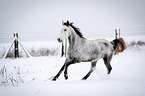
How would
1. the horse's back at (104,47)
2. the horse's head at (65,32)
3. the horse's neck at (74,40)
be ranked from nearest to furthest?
the horse's head at (65,32) < the horse's neck at (74,40) < the horse's back at (104,47)

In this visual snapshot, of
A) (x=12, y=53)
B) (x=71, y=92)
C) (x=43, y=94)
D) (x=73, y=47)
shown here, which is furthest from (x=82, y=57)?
(x=12, y=53)

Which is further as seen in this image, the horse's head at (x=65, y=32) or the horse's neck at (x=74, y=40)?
the horse's neck at (x=74, y=40)

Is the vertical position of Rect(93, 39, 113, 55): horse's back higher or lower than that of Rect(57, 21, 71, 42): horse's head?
lower

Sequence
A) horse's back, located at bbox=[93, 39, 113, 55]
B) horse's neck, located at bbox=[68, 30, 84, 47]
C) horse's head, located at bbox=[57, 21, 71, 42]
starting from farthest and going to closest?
1. horse's back, located at bbox=[93, 39, 113, 55]
2. horse's neck, located at bbox=[68, 30, 84, 47]
3. horse's head, located at bbox=[57, 21, 71, 42]

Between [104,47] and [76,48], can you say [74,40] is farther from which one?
[104,47]

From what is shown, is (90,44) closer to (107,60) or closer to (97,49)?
(97,49)

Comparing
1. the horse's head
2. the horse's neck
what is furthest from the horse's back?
the horse's head

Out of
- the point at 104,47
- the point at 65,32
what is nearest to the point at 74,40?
the point at 65,32

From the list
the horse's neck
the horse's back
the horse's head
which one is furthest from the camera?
the horse's back

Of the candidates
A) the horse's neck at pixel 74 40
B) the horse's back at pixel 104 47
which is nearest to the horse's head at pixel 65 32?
the horse's neck at pixel 74 40

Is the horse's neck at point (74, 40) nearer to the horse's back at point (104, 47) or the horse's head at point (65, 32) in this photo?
the horse's head at point (65, 32)

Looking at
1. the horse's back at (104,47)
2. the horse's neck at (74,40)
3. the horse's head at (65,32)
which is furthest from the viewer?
the horse's back at (104,47)

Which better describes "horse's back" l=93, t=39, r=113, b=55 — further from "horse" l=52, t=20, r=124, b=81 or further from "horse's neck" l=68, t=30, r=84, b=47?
"horse's neck" l=68, t=30, r=84, b=47

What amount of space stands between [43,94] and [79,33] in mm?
1708
